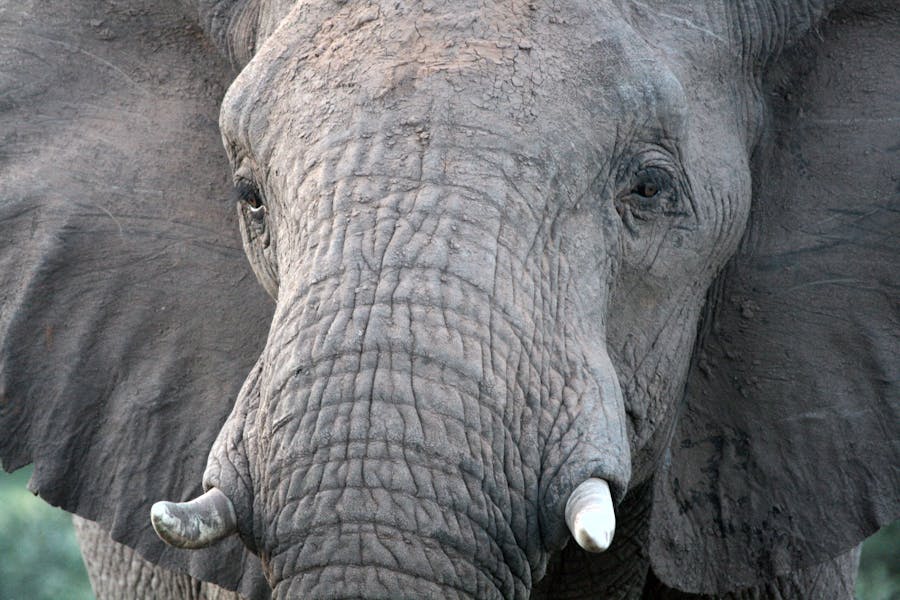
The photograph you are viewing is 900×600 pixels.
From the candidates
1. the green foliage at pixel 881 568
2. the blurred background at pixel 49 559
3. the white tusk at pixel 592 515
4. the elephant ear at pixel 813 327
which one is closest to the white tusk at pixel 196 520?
the white tusk at pixel 592 515

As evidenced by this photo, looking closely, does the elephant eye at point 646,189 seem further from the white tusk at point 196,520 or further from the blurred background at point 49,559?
the blurred background at point 49,559

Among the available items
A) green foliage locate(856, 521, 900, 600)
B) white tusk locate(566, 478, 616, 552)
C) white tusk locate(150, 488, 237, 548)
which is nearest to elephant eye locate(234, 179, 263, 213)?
white tusk locate(150, 488, 237, 548)

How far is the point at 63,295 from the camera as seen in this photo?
11.7 ft

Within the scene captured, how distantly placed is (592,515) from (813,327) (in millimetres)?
1037

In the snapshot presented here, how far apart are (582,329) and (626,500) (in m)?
0.82

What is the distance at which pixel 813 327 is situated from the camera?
3.38 metres

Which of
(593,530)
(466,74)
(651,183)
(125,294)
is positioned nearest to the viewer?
(593,530)

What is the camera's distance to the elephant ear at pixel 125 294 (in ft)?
11.5

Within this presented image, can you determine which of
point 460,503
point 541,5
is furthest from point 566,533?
point 541,5

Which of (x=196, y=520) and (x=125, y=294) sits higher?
(x=196, y=520)

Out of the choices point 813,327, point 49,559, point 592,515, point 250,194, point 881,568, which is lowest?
point 881,568

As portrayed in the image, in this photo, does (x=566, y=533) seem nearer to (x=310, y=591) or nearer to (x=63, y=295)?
(x=310, y=591)

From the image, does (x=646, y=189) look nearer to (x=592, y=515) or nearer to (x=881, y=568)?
(x=592, y=515)

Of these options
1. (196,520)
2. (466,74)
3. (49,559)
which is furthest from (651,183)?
(49,559)
